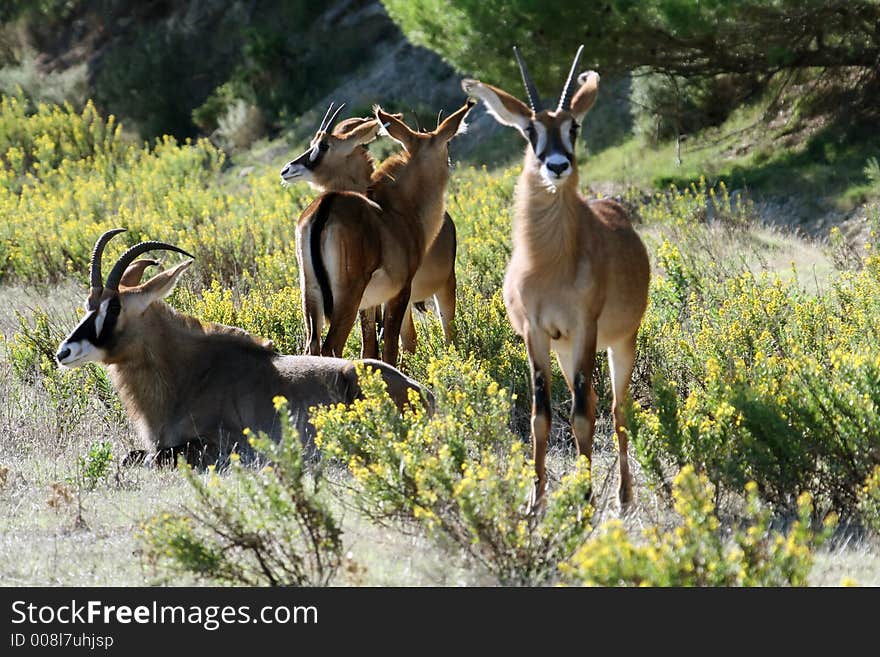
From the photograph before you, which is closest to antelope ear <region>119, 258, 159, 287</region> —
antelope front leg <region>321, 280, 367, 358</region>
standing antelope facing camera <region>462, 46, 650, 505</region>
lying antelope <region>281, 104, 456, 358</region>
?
antelope front leg <region>321, 280, 367, 358</region>

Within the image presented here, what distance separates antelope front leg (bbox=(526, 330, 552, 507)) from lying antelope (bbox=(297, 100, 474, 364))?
2672mm

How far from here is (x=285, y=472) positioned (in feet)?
18.0

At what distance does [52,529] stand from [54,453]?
204 cm

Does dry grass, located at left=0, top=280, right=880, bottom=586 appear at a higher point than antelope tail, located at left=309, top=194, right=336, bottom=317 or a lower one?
lower

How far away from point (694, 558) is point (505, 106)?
2.96 meters

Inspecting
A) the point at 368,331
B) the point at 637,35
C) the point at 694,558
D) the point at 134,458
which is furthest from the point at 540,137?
the point at 637,35

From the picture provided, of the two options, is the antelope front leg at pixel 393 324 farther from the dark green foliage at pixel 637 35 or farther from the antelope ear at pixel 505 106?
the dark green foliage at pixel 637 35

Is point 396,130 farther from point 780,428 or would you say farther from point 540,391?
point 780,428

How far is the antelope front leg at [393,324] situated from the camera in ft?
32.6

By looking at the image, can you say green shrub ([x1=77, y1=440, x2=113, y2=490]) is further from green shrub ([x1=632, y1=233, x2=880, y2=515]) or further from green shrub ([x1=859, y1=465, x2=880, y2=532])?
green shrub ([x1=859, y1=465, x2=880, y2=532])

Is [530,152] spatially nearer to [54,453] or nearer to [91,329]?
[91,329]

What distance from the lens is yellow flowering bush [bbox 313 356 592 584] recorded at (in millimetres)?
5484

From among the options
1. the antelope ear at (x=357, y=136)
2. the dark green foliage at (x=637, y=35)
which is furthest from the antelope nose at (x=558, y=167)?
the dark green foliage at (x=637, y=35)
